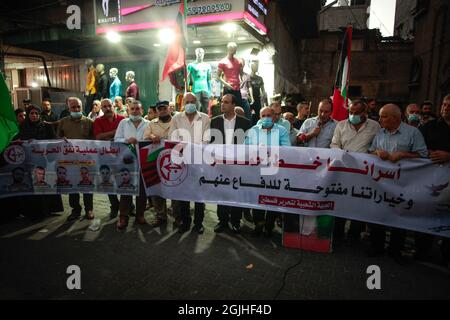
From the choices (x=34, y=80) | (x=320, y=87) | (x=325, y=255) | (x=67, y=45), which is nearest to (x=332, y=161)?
(x=325, y=255)

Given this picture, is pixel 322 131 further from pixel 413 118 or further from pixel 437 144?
pixel 413 118

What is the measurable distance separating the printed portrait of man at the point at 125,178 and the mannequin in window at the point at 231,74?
3.93 m

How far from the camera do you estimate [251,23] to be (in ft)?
32.0

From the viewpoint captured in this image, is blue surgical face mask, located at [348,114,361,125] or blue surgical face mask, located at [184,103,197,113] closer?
blue surgical face mask, located at [348,114,361,125]

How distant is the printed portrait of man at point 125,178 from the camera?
550 cm

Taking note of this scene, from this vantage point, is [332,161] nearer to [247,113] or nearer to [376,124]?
[376,124]

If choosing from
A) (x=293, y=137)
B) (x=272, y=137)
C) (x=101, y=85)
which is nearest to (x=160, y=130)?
(x=272, y=137)

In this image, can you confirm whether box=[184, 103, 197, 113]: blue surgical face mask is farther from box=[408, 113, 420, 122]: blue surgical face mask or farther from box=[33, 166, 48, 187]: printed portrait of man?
box=[408, 113, 420, 122]: blue surgical face mask

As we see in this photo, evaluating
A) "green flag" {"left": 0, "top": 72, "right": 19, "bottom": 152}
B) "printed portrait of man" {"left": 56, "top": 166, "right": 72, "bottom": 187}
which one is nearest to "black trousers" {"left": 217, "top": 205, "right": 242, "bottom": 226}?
"printed portrait of man" {"left": 56, "top": 166, "right": 72, "bottom": 187}

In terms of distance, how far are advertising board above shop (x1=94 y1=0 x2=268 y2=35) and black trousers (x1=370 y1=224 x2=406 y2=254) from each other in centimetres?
730

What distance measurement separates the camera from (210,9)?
9664 millimetres

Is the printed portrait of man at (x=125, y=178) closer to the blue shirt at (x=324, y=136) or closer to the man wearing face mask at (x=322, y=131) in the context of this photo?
the man wearing face mask at (x=322, y=131)

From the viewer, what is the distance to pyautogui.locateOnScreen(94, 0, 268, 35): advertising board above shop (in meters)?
9.33
